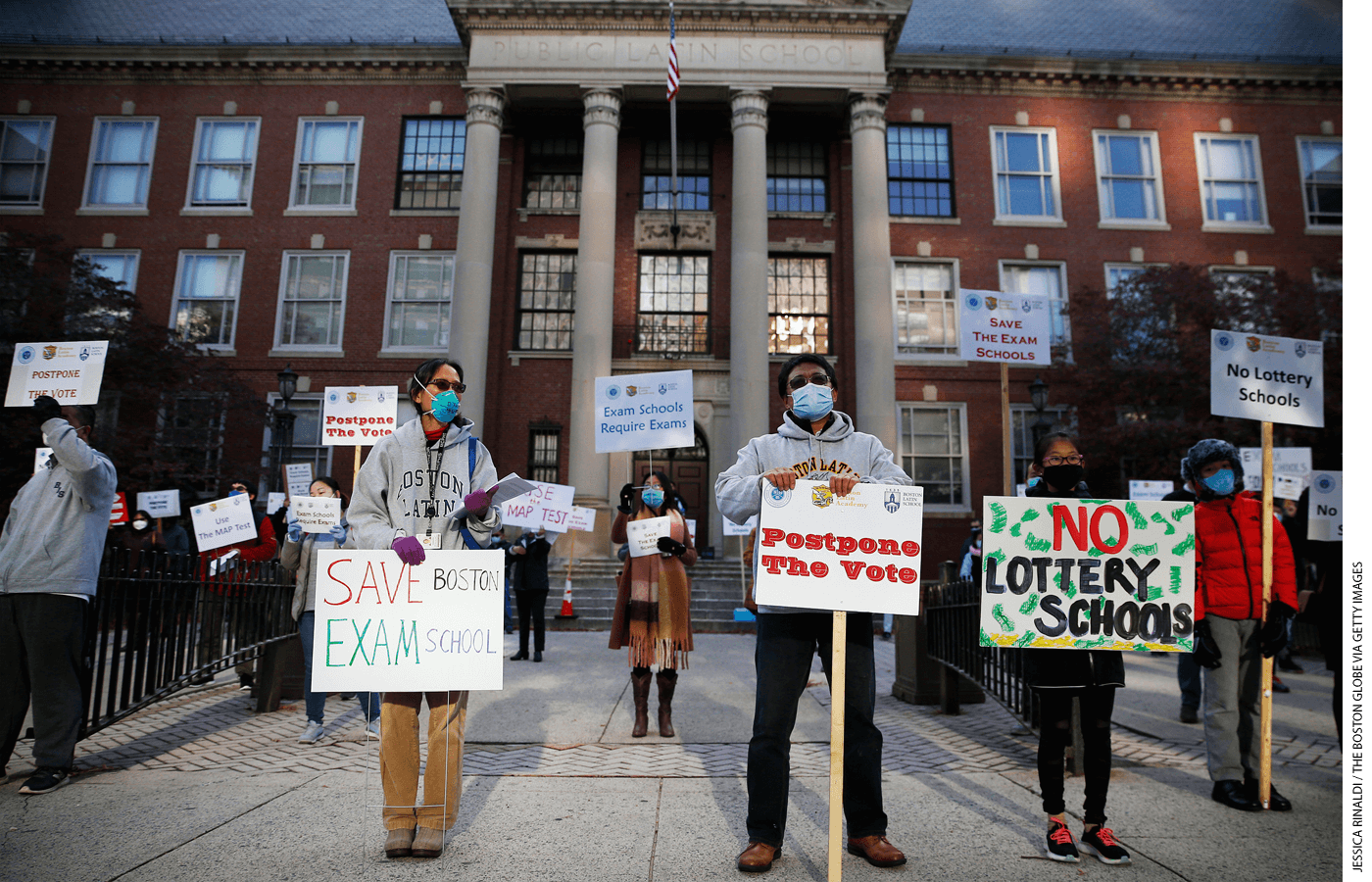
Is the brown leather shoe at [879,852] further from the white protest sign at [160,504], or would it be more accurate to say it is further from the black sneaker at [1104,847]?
the white protest sign at [160,504]

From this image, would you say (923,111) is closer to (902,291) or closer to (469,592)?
(902,291)

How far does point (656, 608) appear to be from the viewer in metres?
6.39

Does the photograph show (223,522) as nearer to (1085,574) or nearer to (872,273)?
(1085,574)

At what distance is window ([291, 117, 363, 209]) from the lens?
2223 cm

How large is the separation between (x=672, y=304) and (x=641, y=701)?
657 inches

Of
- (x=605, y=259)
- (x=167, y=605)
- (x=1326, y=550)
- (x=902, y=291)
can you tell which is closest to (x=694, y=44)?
(x=605, y=259)

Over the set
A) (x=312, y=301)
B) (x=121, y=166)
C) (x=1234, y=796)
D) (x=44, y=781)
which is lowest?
(x=44, y=781)

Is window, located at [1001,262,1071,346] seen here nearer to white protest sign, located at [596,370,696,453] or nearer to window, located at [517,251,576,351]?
window, located at [517,251,576,351]

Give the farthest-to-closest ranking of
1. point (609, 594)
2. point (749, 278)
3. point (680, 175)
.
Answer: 1. point (680, 175)
2. point (749, 278)
3. point (609, 594)

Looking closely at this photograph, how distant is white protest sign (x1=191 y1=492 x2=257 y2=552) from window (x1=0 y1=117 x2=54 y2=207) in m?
20.3

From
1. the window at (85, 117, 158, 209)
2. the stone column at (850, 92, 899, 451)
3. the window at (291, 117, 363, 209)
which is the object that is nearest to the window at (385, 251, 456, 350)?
the window at (291, 117, 363, 209)

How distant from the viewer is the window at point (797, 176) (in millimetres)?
22609

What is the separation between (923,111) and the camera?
73.9ft

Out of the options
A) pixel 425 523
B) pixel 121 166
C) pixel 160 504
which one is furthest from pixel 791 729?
pixel 121 166
